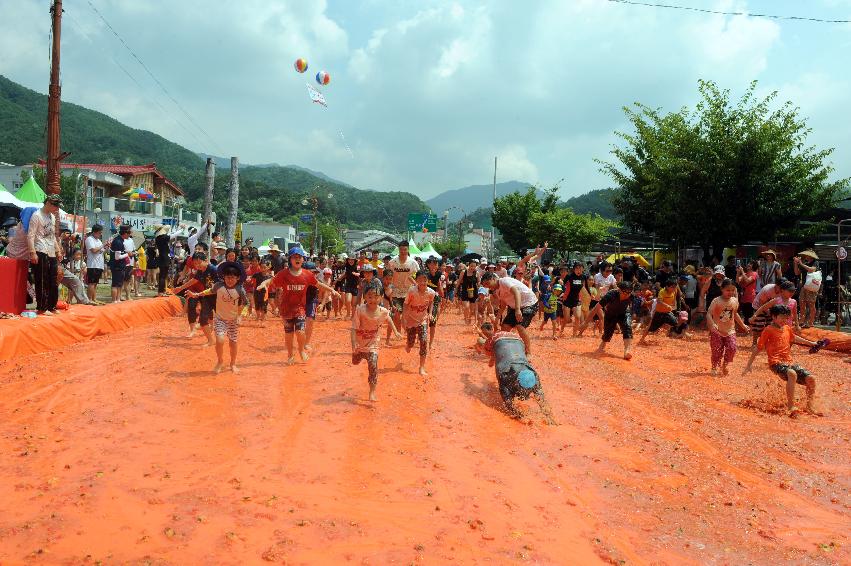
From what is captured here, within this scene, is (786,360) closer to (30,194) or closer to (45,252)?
(45,252)

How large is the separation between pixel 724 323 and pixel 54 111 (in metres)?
15.8

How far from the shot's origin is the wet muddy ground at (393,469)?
4.41 meters

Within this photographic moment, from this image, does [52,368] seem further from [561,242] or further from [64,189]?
[64,189]

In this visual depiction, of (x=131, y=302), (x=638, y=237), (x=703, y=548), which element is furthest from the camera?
(x=638, y=237)

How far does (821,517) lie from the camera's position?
5465mm

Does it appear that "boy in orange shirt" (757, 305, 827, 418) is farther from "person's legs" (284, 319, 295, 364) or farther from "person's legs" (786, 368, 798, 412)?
"person's legs" (284, 319, 295, 364)

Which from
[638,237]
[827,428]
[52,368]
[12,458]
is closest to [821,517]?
[827,428]

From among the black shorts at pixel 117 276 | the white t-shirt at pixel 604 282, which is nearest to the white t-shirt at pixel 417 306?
the white t-shirt at pixel 604 282

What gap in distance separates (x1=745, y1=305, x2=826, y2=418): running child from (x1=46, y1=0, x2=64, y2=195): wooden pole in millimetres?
15381

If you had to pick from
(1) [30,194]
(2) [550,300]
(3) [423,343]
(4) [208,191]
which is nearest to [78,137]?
(1) [30,194]

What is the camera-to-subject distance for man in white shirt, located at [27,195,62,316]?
9977 millimetres

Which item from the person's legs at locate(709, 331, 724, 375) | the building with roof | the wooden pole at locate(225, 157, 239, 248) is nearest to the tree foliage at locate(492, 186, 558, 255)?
the building with roof

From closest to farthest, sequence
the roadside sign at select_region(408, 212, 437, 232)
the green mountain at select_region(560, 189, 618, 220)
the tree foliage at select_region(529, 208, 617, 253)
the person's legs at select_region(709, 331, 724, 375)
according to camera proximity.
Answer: the person's legs at select_region(709, 331, 724, 375)
the tree foliage at select_region(529, 208, 617, 253)
the roadside sign at select_region(408, 212, 437, 232)
the green mountain at select_region(560, 189, 618, 220)

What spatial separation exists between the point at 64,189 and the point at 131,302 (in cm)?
4389
